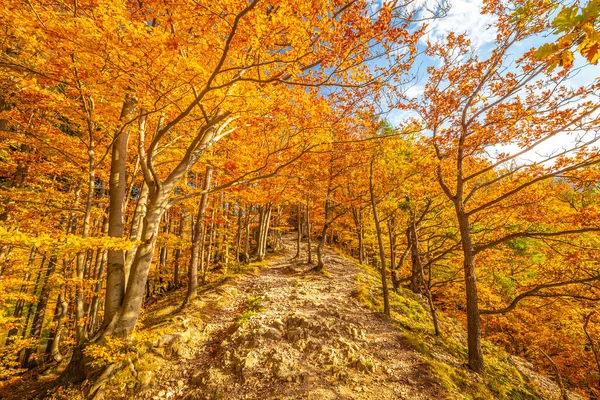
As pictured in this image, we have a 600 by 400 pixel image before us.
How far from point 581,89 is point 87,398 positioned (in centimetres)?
1253

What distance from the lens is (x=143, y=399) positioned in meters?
4.87

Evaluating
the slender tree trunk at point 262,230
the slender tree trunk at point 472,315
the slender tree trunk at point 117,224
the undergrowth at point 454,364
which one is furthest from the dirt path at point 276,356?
the slender tree trunk at point 262,230

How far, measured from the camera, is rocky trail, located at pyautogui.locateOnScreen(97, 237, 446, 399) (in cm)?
501

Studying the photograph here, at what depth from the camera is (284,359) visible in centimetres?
567

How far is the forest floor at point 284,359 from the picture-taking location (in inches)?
197

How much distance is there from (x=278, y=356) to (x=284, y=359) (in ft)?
0.52

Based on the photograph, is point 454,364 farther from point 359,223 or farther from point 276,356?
point 359,223

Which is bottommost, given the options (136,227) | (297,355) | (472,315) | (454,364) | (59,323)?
(454,364)

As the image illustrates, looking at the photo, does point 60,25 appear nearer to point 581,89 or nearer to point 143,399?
point 143,399

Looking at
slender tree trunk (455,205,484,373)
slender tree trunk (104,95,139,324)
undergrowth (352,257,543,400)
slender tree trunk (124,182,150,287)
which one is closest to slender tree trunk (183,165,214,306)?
slender tree trunk (124,182,150,287)

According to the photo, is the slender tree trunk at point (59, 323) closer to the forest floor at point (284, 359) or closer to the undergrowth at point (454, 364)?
the forest floor at point (284, 359)

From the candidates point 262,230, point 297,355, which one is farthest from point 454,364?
point 262,230

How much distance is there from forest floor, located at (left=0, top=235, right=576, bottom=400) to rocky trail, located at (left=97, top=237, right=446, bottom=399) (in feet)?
0.07

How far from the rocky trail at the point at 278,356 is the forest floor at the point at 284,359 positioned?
0.07ft
